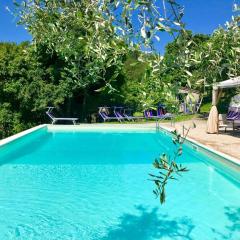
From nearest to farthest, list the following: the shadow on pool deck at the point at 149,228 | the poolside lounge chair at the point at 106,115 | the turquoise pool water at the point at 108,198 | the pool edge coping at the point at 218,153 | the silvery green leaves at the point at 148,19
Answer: the silvery green leaves at the point at 148,19, the shadow on pool deck at the point at 149,228, the turquoise pool water at the point at 108,198, the pool edge coping at the point at 218,153, the poolside lounge chair at the point at 106,115

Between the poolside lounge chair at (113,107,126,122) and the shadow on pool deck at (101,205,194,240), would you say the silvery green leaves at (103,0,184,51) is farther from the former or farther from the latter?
the poolside lounge chair at (113,107,126,122)

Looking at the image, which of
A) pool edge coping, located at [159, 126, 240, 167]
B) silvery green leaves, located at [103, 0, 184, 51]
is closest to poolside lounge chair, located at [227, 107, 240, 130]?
pool edge coping, located at [159, 126, 240, 167]

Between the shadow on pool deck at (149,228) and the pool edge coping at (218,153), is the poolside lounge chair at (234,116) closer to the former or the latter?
the pool edge coping at (218,153)

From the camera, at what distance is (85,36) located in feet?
9.53

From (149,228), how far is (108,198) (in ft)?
5.87

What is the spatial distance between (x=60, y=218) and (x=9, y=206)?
48.3 inches

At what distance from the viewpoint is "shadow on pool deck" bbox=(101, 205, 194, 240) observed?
5902 mm

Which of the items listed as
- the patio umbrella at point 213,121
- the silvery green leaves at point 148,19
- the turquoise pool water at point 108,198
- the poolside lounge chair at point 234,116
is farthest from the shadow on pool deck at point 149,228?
the poolside lounge chair at point 234,116

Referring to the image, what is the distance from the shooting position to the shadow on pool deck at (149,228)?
5902mm

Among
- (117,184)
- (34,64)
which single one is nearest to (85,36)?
(117,184)

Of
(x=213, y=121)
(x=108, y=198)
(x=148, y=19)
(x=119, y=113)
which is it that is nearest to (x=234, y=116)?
(x=213, y=121)

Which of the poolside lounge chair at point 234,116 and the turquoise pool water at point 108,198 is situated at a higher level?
the poolside lounge chair at point 234,116

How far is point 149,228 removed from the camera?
6230 millimetres

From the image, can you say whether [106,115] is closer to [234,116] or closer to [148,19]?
[234,116]
